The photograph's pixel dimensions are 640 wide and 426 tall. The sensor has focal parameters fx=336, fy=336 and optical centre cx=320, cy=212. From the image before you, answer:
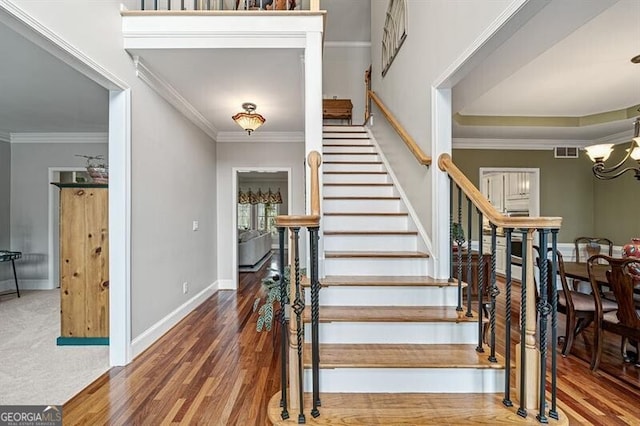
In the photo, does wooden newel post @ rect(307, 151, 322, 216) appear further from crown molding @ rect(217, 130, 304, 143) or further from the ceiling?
crown molding @ rect(217, 130, 304, 143)

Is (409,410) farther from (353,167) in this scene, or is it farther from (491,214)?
(353,167)

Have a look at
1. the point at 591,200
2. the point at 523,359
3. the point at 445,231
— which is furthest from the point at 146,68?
the point at 591,200

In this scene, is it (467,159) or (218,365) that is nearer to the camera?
(218,365)

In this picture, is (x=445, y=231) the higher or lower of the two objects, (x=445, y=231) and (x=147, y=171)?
the lower

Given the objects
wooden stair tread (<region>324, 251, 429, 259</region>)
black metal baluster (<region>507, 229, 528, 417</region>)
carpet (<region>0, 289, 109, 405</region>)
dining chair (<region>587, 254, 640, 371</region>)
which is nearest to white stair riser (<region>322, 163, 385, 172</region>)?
wooden stair tread (<region>324, 251, 429, 259</region>)

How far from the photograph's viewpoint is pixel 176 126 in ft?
12.7

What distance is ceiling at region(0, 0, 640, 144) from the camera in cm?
234

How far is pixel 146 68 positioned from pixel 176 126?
2.92 ft

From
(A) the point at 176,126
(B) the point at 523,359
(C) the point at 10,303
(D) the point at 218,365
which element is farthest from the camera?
(C) the point at 10,303

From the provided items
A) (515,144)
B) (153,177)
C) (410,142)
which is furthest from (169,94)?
(515,144)

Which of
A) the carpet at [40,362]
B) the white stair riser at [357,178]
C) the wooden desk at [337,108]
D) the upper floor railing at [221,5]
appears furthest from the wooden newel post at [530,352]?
the wooden desk at [337,108]

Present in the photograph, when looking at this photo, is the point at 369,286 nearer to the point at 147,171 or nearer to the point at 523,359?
the point at 523,359

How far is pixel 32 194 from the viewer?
546 cm

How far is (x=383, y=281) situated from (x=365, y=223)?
34.1 inches
